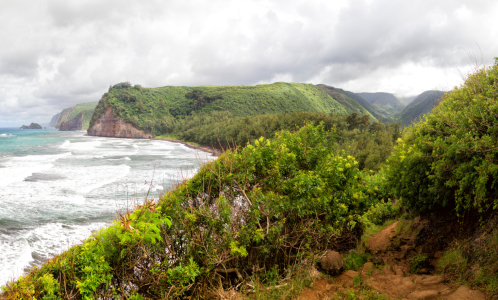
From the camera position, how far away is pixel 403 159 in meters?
7.79

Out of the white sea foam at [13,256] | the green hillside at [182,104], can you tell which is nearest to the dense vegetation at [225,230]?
the white sea foam at [13,256]

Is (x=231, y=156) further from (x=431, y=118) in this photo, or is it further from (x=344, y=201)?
(x=431, y=118)

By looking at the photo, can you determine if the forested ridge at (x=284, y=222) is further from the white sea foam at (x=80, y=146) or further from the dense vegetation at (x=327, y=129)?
the white sea foam at (x=80, y=146)

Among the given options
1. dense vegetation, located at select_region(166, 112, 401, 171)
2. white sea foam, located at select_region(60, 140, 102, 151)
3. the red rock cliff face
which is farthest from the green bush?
the red rock cliff face

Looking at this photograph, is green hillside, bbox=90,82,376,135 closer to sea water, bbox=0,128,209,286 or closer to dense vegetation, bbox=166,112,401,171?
dense vegetation, bbox=166,112,401,171

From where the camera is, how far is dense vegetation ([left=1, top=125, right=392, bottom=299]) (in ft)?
13.6

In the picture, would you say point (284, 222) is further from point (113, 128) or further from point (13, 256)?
point (113, 128)

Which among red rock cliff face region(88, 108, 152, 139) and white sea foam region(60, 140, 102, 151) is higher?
red rock cliff face region(88, 108, 152, 139)

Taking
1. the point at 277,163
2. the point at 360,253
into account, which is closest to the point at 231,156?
the point at 277,163

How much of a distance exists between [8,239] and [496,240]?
17.7 metres

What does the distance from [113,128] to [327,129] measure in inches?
3799

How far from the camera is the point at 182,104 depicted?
126m

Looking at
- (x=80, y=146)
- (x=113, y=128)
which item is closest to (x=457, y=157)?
(x=80, y=146)

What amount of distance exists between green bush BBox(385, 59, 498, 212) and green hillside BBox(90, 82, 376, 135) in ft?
331
